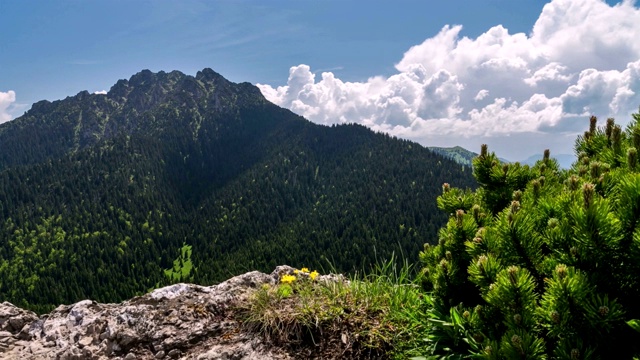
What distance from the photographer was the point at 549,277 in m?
3.03

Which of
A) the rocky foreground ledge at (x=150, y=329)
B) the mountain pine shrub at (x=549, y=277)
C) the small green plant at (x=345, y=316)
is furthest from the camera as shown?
→ the rocky foreground ledge at (x=150, y=329)

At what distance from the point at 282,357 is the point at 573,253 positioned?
342 cm

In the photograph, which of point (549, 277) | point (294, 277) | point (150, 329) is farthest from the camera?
point (294, 277)

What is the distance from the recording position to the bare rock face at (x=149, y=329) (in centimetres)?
513

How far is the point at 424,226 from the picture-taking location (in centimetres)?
19562

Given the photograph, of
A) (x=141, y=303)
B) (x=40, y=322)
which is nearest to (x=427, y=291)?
(x=141, y=303)

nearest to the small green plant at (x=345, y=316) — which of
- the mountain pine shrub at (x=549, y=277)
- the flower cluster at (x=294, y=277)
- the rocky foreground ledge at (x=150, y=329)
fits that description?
the flower cluster at (x=294, y=277)

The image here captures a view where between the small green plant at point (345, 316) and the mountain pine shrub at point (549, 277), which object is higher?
the mountain pine shrub at point (549, 277)

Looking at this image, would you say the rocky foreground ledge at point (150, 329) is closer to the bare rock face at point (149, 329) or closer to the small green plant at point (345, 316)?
the bare rock face at point (149, 329)

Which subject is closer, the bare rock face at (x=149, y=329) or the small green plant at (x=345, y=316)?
the small green plant at (x=345, y=316)

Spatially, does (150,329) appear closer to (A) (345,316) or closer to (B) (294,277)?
(B) (294,277)

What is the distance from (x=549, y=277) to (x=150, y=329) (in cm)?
516

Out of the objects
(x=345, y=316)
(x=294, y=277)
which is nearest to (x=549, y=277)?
(x=345, y=316)

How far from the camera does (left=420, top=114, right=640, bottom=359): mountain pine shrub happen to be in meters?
2.46
